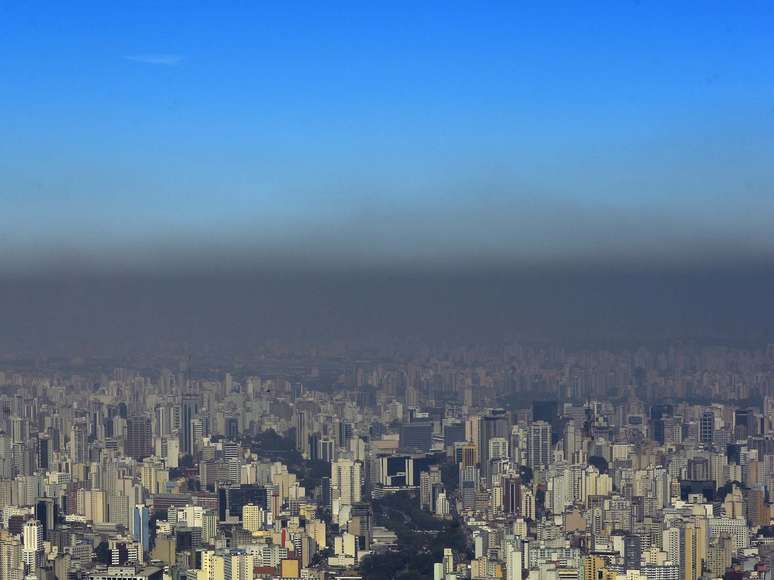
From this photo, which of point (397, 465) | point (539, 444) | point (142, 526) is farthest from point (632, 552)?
point (142, 526)

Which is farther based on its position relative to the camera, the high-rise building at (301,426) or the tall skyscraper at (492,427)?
the high-rise building at (301,426)

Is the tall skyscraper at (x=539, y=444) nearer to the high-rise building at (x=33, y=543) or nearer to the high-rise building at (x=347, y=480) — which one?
the high-rise building at (x=347, y=480)

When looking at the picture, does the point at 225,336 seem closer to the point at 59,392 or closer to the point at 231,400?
the point at 231,400

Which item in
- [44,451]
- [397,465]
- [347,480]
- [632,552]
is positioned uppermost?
[44,451]

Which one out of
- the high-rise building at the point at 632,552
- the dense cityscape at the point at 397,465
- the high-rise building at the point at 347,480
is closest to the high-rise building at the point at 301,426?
the dense cityscape at the point at 397,465

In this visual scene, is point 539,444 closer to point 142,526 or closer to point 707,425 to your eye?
point 707,425

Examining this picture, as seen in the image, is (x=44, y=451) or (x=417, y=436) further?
(x=417, y=436)

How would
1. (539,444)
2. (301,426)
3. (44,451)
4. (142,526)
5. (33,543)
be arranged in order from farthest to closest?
1. (301,426)
2. (539,444)
3. (44,451)
4. (142,526)
5. (33,543)

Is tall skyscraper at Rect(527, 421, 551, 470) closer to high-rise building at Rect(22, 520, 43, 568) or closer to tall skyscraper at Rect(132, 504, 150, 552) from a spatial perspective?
tall skyscraper at Rect(132, 504, 150, 552)

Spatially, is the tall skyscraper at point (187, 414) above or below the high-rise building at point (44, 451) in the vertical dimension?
above
